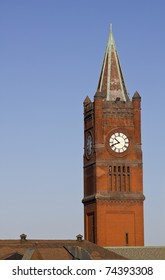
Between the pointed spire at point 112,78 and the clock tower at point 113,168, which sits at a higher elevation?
the pointed spire at point 112,78

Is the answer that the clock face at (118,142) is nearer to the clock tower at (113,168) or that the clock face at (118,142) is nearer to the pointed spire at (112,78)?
the clock tower at (113,168)

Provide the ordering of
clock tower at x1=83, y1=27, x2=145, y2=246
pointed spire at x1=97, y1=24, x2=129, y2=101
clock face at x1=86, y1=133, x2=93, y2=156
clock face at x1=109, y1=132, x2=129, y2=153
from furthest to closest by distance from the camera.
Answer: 1. pointed spire at x1=97, y1=24, x2=129, y2=101
2. clock face at x1=86, y1=133, x2=93, y2=156
3. clock face at x1=109, y1=132, x2=129, y2=153
4. clock tower at x1=83, y1=27, x2=145, y2=246

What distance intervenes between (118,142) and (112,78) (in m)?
8.30

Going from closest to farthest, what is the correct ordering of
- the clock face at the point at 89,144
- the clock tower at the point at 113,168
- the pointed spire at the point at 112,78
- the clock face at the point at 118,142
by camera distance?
the clock tower at the point at 113,168 → the clock face at the point at 118,142 → the clock face at the point at 89,144 → the pointed spire at the point at 112,78

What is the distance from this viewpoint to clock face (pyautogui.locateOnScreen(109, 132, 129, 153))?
85.6 m

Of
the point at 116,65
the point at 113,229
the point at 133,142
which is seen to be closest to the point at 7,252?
the point at 113,229

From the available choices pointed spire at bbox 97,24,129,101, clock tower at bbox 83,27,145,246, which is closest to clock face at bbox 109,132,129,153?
clock tower at bbox 83,27,145,246

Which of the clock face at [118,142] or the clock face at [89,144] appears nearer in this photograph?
the clock face at [118,142]

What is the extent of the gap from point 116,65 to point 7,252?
32.6 m

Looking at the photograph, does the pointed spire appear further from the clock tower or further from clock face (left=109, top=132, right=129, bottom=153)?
clock face (left=109, top=132, right=129, bottom=153)

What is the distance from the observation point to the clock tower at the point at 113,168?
83750mm

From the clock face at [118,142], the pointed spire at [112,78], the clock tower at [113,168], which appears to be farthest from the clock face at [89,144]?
the pointed spire at [112,78]

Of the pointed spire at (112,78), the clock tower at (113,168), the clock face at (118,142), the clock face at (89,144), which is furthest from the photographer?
the pointed spire at (112,78)

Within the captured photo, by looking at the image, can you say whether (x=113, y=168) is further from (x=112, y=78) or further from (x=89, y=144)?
(x=112, y=78)
